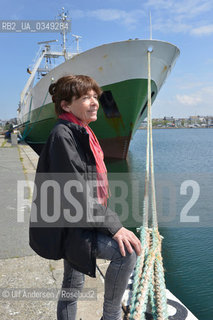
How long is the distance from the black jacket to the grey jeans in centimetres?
6

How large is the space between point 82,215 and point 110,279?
434 millimetres

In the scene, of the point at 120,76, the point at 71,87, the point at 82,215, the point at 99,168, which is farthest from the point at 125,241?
the point at 120,76

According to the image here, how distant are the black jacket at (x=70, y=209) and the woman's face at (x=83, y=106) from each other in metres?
0.13

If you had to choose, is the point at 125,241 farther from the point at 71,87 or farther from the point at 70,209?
the point at 71,87

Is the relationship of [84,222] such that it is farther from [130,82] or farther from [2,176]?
[130,82]

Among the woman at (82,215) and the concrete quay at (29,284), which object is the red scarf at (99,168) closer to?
the woman at (82,215)

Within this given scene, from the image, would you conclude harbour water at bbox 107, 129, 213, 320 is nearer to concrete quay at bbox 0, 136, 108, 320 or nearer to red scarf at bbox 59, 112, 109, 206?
concrete quay at bbox 0, 136, 108, 320

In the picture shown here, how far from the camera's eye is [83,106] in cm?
158

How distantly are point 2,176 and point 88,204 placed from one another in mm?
6357

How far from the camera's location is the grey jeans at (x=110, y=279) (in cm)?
144

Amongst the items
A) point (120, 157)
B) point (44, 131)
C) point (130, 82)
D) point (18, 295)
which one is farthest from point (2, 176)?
point (44, 131)

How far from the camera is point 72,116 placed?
1.57m

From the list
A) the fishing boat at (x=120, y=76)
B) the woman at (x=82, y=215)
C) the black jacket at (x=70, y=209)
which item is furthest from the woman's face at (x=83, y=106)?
the fishing boat at (x=120, y=76)

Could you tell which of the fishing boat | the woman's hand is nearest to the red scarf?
the woman's hand
